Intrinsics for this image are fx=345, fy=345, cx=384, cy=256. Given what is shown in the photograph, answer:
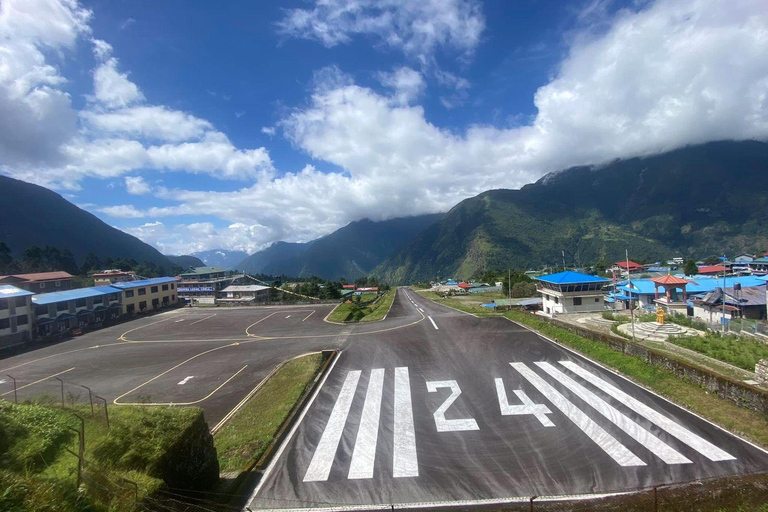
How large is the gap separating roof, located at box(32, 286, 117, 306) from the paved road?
145ft

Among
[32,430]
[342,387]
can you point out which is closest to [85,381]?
[342,387]

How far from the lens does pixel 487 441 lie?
1135cm

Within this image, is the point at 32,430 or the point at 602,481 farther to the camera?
the point at 602,481

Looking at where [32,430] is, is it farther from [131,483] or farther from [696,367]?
[696,367]

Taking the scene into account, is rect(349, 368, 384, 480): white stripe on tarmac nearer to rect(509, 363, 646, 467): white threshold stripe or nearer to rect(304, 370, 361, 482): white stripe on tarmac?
rect(304, 370, 361, 482): white stripe on tarmac

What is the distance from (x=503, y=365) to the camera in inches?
725

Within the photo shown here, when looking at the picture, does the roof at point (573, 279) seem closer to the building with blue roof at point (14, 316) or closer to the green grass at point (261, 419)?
the green grass at point (261, 419)

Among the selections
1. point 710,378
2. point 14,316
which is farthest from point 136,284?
point 710,378

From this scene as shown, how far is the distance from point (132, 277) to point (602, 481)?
104m

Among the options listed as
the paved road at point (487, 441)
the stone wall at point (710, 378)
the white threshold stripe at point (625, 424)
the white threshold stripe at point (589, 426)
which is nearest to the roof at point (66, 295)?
the paved road at point (487, 441)

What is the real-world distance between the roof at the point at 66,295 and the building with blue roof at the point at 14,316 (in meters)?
1.82

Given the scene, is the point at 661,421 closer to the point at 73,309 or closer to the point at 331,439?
the point at 331,439

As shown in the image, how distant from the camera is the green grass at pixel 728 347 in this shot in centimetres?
1645

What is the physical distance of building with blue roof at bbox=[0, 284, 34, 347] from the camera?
3550 centimetres
